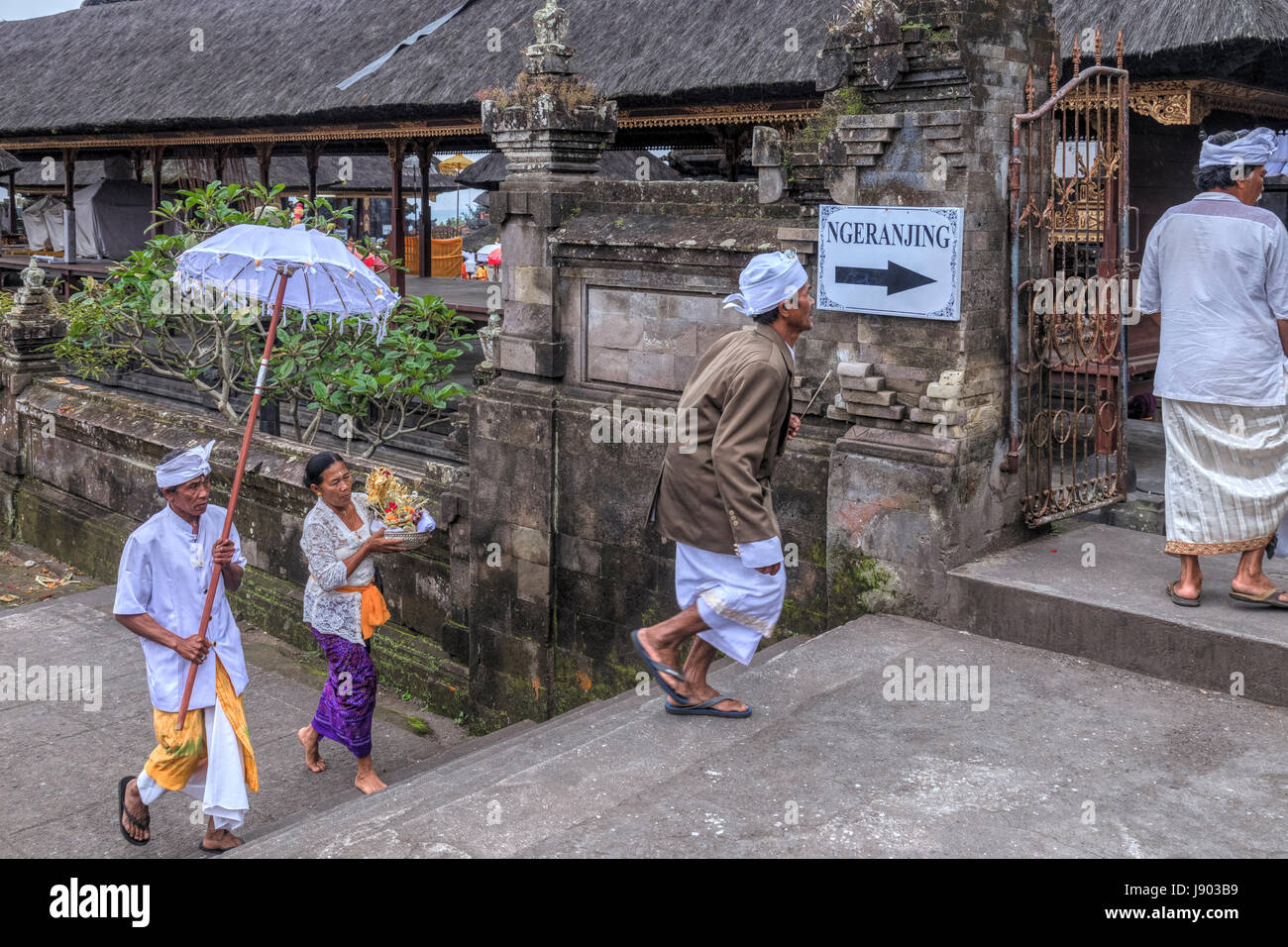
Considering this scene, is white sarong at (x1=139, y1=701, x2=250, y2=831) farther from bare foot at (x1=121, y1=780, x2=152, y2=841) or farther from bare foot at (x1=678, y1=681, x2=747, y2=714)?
bare foot at (x1=678, y1=681, x2=747, y2=714)

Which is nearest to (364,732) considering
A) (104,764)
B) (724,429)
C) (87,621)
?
(104,764)

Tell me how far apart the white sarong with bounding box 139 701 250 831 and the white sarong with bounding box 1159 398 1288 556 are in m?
3.89

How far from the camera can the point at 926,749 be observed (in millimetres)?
4484

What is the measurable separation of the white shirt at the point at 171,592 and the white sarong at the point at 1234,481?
3.90m

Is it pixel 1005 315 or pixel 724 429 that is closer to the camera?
pixel 724 429

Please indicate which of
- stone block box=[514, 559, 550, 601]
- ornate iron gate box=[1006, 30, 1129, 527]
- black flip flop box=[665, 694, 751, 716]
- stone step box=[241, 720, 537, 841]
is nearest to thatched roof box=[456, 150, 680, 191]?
stone block box=[514, 559, 550, 601]

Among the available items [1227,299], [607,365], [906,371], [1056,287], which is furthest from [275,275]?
[1227,299]

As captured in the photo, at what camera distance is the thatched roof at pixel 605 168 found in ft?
61.3

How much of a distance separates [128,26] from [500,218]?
20.5m

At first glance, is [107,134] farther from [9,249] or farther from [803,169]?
[803,169]

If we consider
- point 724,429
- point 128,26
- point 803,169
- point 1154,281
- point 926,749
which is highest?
point 128,26

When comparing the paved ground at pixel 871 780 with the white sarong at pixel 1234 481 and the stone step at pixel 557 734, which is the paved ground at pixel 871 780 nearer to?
the stone step at pixel 557 734

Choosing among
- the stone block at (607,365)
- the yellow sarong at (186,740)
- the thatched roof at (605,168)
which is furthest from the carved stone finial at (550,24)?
the thatched roof at (605,168)

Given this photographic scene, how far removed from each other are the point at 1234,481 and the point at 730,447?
2.23m
